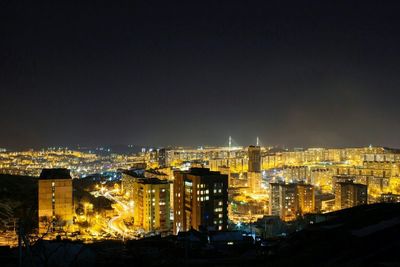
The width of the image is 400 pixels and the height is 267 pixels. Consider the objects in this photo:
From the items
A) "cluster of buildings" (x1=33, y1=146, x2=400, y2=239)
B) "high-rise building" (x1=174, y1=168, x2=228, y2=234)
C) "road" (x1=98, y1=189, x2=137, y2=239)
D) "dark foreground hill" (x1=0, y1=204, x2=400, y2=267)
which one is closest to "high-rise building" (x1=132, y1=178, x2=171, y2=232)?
"cluster of buildings" (x1=33, y1=146, x2=400, y2=239)

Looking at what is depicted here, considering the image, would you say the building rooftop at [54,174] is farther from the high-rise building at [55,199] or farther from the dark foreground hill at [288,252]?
the dark foreground hill at [288,252]

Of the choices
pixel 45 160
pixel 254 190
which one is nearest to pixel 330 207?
pixel 254 190

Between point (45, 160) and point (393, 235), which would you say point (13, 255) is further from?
point (45, 160)

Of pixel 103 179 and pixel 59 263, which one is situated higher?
pixel 59 263

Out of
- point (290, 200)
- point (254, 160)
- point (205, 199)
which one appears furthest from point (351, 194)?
point (254, 160)

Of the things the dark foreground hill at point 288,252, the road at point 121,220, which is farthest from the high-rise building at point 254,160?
the dark foreground hill at point 288,252

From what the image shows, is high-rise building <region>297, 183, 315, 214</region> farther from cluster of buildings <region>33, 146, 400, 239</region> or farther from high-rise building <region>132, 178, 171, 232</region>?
high-rise building <region>132, 178, 171, 232</region>

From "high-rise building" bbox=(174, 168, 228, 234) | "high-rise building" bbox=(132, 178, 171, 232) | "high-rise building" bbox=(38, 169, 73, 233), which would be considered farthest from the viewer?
"high-rise building" bbox=(132, 178, 171, 232)
